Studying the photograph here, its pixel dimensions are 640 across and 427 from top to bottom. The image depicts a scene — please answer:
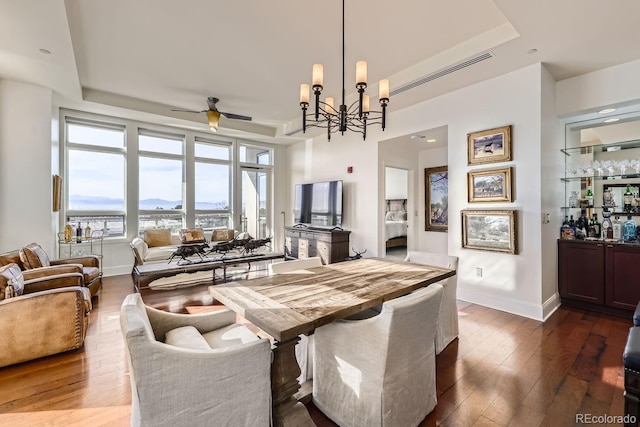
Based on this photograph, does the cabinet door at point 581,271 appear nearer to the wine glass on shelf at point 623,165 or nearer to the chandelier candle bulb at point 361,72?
the wine glass on shelf at point 623,165

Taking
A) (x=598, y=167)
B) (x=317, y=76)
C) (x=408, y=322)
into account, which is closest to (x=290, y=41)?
(x=317, y=76)

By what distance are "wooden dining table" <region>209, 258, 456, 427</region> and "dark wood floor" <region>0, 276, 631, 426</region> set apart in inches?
17.0

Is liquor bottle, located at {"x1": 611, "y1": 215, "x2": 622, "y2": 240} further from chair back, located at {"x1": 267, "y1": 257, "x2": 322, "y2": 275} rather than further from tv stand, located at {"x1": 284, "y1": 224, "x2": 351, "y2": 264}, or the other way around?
tv stand, located at {"x1": 284, "y1": 224, "x2": 351, "y2": 264}

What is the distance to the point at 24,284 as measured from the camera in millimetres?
2770

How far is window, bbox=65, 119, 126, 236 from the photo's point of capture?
513cm

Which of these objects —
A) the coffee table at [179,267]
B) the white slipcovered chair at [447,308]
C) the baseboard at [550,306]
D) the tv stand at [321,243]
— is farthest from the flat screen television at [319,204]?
the baseboard at [550,306]

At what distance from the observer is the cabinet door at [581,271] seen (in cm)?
330

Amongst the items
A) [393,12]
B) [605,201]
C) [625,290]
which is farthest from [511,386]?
[393,12]

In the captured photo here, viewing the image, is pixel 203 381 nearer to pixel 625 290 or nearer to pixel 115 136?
pixel 625 290

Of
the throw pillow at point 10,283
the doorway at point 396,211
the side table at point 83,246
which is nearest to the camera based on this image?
the throw pillow at point 10,283

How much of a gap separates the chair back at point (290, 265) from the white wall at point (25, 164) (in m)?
4.01

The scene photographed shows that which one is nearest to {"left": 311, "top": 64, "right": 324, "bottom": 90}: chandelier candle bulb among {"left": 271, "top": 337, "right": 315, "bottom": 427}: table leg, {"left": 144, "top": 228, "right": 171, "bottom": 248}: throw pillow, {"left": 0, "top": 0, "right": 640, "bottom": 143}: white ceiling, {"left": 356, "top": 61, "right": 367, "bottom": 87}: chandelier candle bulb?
{"left": 356, "top": 61, "right": 367, "bottom": 87}: chandelier candle bulb

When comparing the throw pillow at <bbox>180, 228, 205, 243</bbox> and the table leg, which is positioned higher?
the throw pillow at <bbox>180, 228, 205, 243</bbox>

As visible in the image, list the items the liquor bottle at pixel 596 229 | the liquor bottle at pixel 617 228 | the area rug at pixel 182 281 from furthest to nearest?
the area rug at pixel 182 281 → the liquor bottle at pixel 596 229 → the liquor bottle at pixel 617 228
